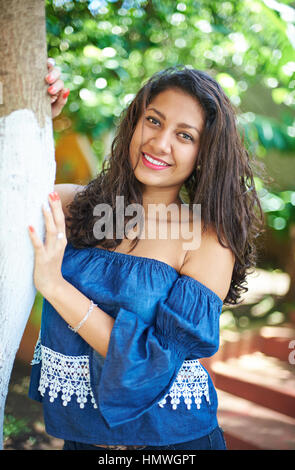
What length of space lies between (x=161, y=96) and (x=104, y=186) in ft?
1.49

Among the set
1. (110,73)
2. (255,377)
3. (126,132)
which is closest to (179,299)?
(126,132)

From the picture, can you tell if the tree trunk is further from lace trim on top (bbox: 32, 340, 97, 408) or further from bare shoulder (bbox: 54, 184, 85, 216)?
bare shoulder (bbox: 54, 184, 85, 216)

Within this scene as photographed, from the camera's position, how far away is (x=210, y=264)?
1711 millimetres

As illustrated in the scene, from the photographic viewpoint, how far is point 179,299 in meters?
1.61

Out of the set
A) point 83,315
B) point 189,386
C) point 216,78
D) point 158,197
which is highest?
point 216,78

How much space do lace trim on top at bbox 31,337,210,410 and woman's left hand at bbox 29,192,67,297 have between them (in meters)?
0.32

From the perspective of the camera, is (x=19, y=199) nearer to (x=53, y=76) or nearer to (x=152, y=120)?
(x=53, y=76)

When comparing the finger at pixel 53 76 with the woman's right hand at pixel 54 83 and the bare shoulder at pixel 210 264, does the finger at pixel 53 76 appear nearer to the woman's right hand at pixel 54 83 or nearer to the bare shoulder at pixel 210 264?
the woman's right hand at pixel 54 83

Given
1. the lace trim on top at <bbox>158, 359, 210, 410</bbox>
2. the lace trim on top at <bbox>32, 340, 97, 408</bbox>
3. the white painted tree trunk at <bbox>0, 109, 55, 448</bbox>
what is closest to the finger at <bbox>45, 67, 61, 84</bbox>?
the white painted tree trunk at <bbox>0, 109, 55, 448</bbox>

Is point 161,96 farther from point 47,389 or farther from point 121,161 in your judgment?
point 47,389

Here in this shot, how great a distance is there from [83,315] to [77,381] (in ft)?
0.94

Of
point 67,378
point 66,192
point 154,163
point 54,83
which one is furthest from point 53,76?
point 67,378

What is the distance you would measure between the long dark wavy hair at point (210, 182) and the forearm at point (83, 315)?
12.2 inches

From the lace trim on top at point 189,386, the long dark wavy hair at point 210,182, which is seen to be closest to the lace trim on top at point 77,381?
the lace trim on top at point 189,386
